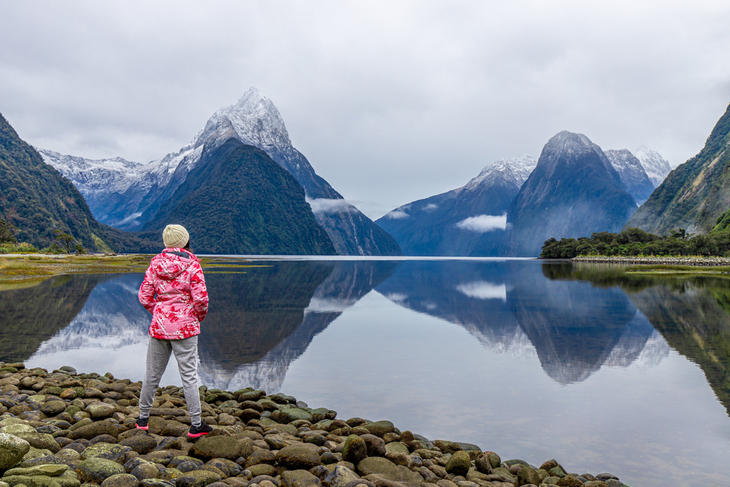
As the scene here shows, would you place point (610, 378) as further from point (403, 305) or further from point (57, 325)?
point (57, 325)

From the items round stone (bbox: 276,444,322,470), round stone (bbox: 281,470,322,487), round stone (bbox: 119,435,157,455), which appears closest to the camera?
round stone (bbox: 281,470,322,487)

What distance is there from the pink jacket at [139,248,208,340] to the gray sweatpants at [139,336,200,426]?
18 cm

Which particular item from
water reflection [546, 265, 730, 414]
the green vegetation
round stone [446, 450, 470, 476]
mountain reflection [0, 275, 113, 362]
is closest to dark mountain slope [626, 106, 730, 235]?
the green vegetation

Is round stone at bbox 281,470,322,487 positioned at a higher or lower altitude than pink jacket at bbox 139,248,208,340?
lower

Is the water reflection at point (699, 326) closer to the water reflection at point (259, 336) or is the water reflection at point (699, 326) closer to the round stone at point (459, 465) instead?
the round stone at point (459, 465)

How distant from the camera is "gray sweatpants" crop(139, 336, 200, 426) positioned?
21.5 feet

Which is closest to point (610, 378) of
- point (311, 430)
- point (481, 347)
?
point (481, 347)

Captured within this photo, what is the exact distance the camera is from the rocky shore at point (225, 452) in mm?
5000

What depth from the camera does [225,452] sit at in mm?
5910

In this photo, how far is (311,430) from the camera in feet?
25.5

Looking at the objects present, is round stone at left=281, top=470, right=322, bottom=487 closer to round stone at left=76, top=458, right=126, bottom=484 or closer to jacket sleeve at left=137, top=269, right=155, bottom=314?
round stone at left=76, top=458, right=126, bottom=484

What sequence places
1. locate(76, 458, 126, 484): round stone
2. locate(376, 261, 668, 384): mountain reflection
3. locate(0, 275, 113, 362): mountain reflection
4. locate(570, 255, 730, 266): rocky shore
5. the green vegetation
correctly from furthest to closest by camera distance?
the green vegetation, locate(570, 255, 730, 266): rocky shore, locate(0, 275, 113, 362): mountain reflection, locate(376, 261, 668, 384): mountain reflection, locate(76, 458, 126, 484): round stone

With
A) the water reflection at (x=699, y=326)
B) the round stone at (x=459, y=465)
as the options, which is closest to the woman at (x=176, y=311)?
the round stone at (x=459, y=465)

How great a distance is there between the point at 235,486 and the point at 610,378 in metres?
10.4
